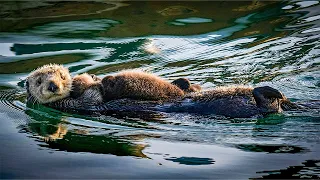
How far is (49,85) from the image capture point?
644cm

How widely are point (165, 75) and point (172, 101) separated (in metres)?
1.75

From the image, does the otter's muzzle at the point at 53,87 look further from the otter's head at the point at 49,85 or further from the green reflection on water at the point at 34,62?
the green reflection on water at the point at 34,62

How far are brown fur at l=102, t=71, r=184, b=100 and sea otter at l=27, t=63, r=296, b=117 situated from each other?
0.16 ft

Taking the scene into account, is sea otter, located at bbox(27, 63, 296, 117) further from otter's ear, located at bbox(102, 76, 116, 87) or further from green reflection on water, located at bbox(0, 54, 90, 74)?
green reflection on water, located at bbox(0, 54, 90, 74)

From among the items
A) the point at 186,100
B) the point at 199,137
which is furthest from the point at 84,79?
the point at 199,137

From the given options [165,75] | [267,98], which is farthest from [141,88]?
[165,75]

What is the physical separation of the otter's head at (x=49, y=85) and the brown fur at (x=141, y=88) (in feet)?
1.68

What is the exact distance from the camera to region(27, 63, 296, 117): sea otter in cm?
584

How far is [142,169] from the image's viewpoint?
4559 mm

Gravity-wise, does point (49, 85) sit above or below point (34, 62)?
below

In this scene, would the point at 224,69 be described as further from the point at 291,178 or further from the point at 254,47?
the point at 291,178

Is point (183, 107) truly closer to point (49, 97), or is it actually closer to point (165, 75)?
point (49, 97)

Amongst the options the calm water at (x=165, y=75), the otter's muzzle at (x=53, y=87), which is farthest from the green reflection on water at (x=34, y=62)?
the otter's muzzle at (x=53, y=87)

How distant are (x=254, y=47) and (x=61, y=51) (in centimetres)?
268
